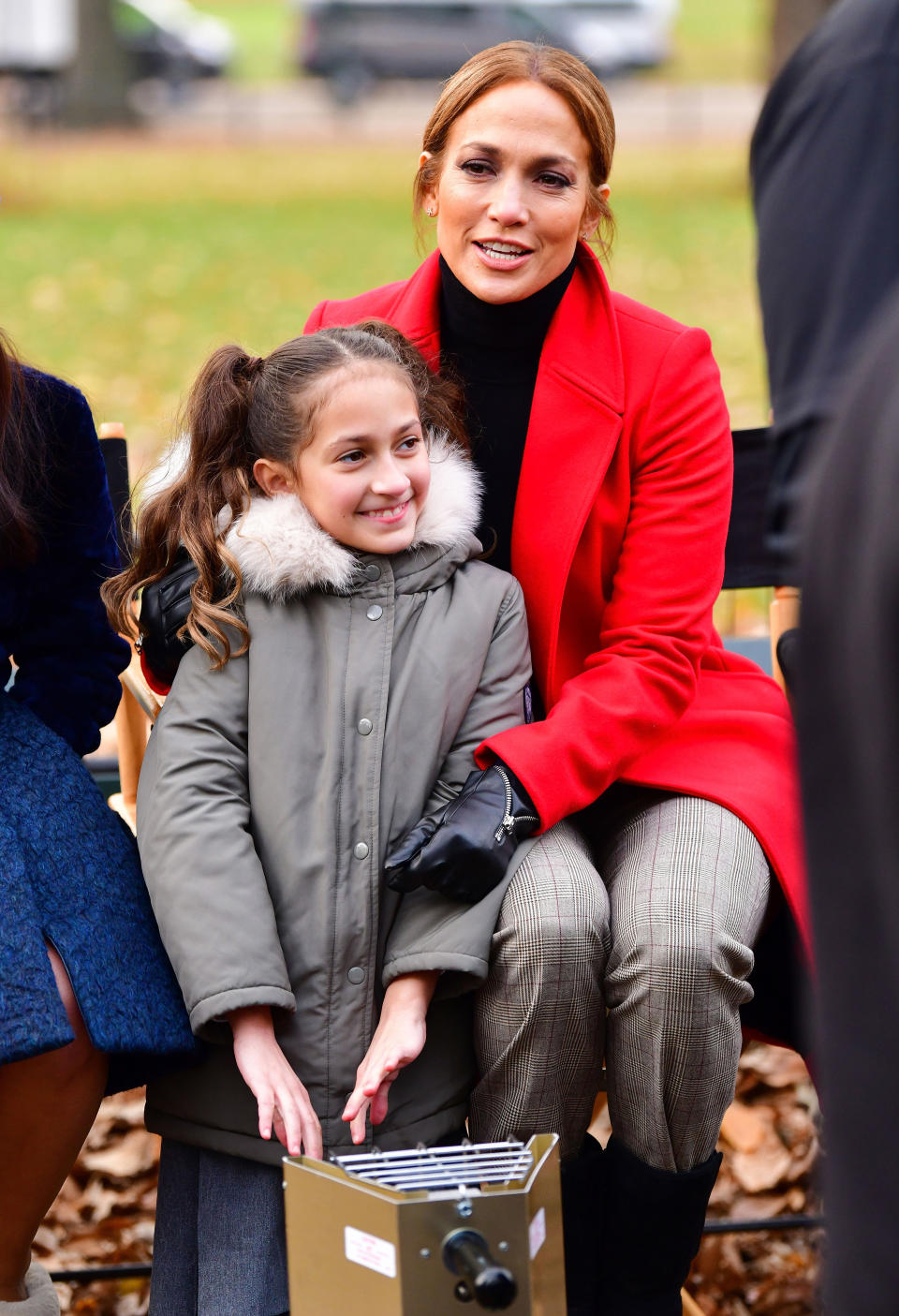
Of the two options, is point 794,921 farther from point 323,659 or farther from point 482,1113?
point 323,659

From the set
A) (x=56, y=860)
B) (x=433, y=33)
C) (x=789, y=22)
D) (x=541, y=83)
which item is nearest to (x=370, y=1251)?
(x=56, y=860)

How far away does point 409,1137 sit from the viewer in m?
2.05

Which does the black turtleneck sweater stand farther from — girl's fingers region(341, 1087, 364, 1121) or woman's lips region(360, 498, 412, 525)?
girl's fingers region(341, 1087, 364, 1121)

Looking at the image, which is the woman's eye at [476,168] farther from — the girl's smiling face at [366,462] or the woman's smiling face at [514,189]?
the girl's smiling face at [366,462]

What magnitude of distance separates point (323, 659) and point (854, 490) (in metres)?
1.40

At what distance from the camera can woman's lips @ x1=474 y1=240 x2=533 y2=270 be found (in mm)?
2361

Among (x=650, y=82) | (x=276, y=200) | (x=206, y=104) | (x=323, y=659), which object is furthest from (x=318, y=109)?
(x=323, y=659)

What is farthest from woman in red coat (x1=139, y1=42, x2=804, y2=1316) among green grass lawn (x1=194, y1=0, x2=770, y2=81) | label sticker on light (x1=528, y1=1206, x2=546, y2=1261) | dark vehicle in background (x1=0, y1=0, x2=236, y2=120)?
green grass lawn (x1=194, y1=0, x2=770, y2=81)

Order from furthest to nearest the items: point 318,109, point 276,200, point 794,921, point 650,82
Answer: point 650,82, point 318,109, point 276,200, point 794,921

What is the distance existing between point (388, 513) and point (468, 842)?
0.51 metres

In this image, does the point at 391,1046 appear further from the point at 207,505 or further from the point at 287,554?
the point at 207,505

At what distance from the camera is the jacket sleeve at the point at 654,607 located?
2.15 meters

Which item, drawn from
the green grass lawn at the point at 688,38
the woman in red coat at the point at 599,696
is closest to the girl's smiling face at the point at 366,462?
the woman in red coat at the point at 599,696

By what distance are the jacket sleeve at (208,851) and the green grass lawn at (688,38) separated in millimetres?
25028
